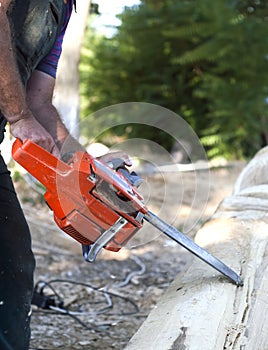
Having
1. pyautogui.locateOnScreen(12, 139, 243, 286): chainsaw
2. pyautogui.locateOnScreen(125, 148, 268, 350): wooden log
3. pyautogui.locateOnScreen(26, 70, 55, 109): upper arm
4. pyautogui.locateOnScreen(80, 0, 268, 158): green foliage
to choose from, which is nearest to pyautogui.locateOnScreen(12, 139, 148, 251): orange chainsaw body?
pyautogui.locateOnScreen(12, 139, 243, 286): chainsaw

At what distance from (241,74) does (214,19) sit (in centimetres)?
86

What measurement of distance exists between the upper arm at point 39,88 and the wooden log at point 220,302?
104 centimetres

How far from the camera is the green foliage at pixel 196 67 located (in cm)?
888

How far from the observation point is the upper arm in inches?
117

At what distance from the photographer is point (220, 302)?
8.40 ft

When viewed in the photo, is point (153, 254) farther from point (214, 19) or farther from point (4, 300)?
point (214, 19)

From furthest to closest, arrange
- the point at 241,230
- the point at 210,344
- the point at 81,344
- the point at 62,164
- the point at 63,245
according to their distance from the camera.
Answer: the point at 63,245
the point at 81,344
the point at 241,230
the point at 62,164
the point at 210,344

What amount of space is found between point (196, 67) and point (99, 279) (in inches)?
218

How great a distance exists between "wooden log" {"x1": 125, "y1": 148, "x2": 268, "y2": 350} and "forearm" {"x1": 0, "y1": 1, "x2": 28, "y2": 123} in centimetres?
96

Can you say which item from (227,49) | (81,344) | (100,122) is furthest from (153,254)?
(227,49)

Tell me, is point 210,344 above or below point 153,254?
above

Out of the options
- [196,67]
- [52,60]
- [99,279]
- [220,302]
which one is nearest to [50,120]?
[52,60]

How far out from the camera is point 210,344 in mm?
2219

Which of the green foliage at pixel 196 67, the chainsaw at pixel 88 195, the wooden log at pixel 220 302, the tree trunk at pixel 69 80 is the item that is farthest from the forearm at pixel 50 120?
the green foliage at pixel 196 67
